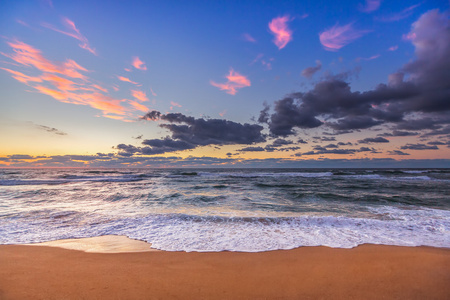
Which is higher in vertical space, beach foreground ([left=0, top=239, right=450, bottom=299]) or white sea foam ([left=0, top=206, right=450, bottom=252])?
beach foreground ([left=0, top=239, right=450, bottom=299])

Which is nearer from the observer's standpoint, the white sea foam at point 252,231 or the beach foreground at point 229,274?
the beach foreground at point 229,274

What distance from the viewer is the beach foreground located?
3.01 meters

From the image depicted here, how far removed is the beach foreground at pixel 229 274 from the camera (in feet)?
9.89

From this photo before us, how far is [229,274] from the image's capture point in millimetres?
3580

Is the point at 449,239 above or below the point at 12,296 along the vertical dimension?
below

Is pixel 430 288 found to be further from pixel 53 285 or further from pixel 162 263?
pixel 53 285

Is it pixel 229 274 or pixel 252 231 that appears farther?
pixel 252 231

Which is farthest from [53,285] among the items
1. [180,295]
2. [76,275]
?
[180,295]

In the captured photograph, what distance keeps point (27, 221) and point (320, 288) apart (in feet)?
29.7

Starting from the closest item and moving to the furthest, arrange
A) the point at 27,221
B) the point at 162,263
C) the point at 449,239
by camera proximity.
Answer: the point at 162,263 < the point at 449,239 < the point at 27,221

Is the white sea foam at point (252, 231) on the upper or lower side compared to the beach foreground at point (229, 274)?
lower

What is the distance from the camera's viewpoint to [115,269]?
3.75m

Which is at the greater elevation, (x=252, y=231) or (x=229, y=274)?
(x=229, y=274)

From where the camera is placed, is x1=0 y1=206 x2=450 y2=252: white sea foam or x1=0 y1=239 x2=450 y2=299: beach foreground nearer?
x1=0 y1=239 x2=450 y2=299: beach foreground
